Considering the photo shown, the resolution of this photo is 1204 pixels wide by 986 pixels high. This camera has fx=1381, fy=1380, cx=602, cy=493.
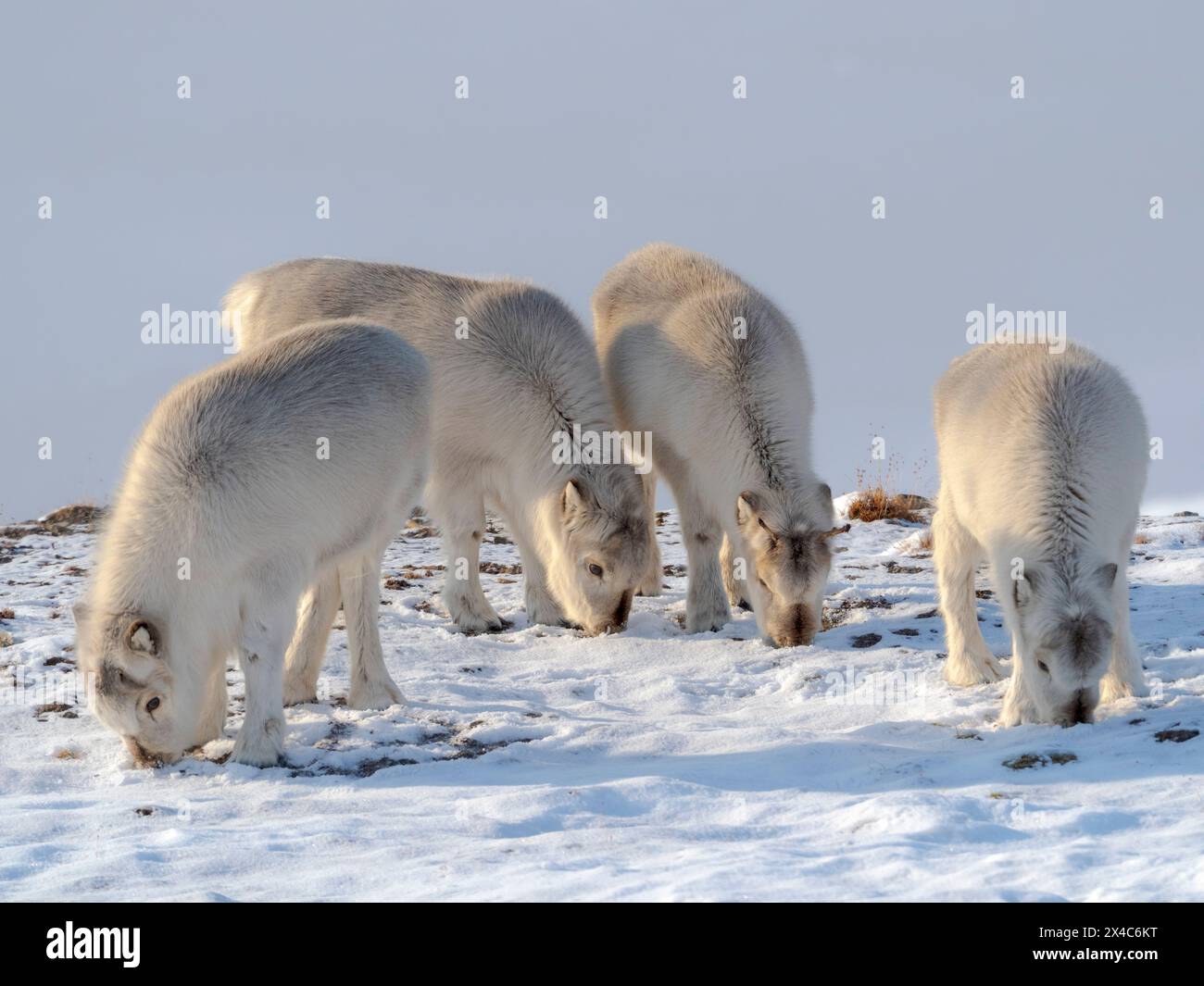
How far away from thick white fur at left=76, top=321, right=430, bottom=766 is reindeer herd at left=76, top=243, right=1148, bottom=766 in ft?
0.05

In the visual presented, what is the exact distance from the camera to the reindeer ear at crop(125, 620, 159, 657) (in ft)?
25.4

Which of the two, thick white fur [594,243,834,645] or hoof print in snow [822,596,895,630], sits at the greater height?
Result: thick white fur [594,243,834,645]

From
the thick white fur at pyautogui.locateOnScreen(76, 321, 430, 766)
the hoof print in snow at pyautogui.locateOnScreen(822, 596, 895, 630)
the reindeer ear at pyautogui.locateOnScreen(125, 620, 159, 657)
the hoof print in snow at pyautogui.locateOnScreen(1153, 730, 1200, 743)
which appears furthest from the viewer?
the hoof print in snow at pyautogui.locateOnScreen(822, 596, 895, 630)

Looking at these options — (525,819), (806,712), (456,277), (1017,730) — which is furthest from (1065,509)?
(456,277)

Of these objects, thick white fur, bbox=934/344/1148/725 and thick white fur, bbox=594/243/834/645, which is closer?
thick white fur, bbox=934/344/1148/725

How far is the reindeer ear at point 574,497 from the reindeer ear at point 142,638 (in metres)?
4.05

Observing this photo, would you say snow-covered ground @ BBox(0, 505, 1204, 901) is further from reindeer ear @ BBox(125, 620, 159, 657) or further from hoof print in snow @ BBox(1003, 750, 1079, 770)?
reindeer ear @ BBox(125, 620, 159, 657)

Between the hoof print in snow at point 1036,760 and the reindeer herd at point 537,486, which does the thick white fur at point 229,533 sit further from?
the hoof print in snow at point 1036,760

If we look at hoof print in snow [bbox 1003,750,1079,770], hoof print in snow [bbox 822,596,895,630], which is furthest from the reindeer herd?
hoof print in snow [bbox 822,596,895,630]

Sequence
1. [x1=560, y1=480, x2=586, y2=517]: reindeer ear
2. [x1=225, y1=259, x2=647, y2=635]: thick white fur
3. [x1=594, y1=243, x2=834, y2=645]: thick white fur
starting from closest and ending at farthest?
[x1=594, y1=243, x2=834, y2=645]: thick white fur
[x1=560, y1=480, x2=586, y2=517]: reindeer ear
[x1=225, y1=259, x2=647, y2=635]: thick white fur

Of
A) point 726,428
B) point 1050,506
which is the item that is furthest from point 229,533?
point 1050,506

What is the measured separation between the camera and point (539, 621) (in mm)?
12422

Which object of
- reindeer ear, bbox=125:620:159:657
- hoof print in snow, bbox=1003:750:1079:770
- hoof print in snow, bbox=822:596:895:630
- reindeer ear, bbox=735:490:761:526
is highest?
reindeer ear, bbox=735:490:761:526

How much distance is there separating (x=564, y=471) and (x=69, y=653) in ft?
13.7
